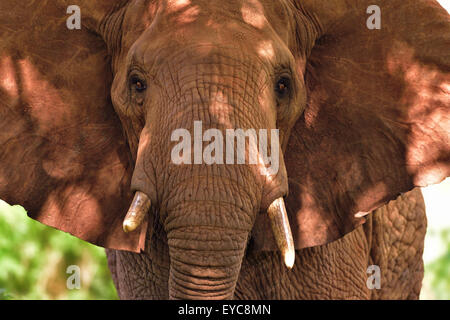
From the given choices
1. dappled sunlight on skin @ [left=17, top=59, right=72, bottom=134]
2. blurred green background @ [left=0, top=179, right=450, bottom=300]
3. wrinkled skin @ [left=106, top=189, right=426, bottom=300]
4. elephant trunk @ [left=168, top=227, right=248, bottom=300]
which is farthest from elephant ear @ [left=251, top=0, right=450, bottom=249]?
blurred green background @ [left=0, top=179, right=450, bottom=300]

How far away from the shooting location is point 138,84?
14.7 feet

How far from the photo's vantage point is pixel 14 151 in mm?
4965

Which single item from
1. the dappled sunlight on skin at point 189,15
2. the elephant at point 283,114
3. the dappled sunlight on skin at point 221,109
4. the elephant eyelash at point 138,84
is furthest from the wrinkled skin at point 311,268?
the dappled sunlight on skin at point 189,15

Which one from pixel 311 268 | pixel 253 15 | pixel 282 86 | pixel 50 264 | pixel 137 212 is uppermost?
pixel 253 15

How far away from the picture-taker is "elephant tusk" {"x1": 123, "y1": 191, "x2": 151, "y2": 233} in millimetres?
4027

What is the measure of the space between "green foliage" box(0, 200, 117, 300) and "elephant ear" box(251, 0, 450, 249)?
545 cm

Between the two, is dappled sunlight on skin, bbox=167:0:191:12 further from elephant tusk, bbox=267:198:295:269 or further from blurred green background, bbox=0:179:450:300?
blurred green background, bbox=0:179:450:300

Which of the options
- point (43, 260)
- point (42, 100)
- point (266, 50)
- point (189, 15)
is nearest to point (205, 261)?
point (266, 50)

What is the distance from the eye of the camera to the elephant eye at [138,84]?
4.46 metres

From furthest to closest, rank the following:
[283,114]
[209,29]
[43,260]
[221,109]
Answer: [43,260]
[283,114]
[209,29]
[221,109]

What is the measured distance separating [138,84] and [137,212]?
720 millimetres

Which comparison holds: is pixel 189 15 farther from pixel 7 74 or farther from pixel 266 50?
pixel 7 74

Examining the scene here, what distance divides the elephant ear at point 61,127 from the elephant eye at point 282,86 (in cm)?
91
